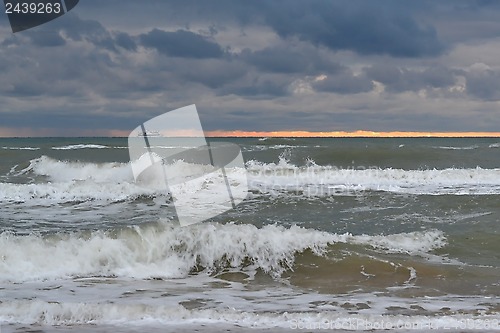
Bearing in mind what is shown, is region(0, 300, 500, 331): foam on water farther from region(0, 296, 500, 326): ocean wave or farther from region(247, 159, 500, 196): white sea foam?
region(247, 159, 500, 196): white sea foam

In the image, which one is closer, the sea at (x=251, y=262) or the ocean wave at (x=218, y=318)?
the ocean wave at (x=218, y=318)

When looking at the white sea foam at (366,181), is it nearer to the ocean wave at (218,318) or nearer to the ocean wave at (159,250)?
the ocean wave at (159,250)

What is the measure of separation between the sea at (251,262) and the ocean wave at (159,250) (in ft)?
0.08

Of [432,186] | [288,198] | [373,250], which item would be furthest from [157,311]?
[432,186]

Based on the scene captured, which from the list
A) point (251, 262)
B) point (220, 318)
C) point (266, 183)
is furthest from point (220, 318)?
point (266, 183)

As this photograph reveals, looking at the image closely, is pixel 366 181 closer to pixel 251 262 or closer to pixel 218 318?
pixel 251 262

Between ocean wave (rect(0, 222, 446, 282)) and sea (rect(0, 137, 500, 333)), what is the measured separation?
0.08 ft

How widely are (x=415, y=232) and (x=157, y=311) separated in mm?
6366

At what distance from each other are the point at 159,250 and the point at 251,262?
1.43 metres

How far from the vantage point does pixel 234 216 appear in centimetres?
1264

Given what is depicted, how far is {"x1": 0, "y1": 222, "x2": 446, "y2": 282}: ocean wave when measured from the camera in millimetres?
7844

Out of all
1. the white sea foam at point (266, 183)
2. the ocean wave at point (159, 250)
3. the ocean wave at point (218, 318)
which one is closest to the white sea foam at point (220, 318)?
the ocean wave at point (218, 318)

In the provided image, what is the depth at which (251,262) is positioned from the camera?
8.52 m

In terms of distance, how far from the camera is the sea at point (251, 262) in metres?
5.65
